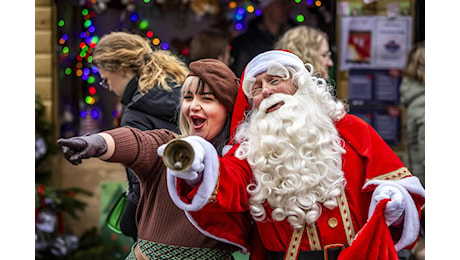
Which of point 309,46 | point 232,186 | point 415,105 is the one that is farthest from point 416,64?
point 232,186

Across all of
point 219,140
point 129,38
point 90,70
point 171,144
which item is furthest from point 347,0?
point 171,144

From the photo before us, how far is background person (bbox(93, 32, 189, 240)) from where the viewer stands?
11.5 ft

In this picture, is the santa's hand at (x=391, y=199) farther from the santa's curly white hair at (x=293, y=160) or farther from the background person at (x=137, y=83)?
the background person at (x=137, y=83)

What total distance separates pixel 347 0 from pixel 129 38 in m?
2.73

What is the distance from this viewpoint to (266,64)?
272 cm

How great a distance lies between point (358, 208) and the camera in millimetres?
Result: 2682

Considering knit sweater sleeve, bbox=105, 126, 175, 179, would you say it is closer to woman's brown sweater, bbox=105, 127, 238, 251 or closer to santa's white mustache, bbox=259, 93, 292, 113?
woman's brown sweater, bbox=105, 127, 238, 251

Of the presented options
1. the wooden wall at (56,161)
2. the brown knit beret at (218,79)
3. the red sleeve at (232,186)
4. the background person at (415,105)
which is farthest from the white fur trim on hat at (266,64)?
the wooden wall at (56,161)

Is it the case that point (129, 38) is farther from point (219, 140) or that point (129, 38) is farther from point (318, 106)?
point (318, 106)

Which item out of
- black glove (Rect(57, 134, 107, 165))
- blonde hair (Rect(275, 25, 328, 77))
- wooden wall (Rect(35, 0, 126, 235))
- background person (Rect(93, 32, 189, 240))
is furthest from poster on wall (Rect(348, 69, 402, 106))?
black glove (Rect(57, 134, 107, 165))

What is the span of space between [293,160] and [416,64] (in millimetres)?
3113

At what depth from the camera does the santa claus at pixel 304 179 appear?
2.57 metres

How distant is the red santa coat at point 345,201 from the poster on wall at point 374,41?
331cm

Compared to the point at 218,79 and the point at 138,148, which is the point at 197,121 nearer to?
the point at 218,79
